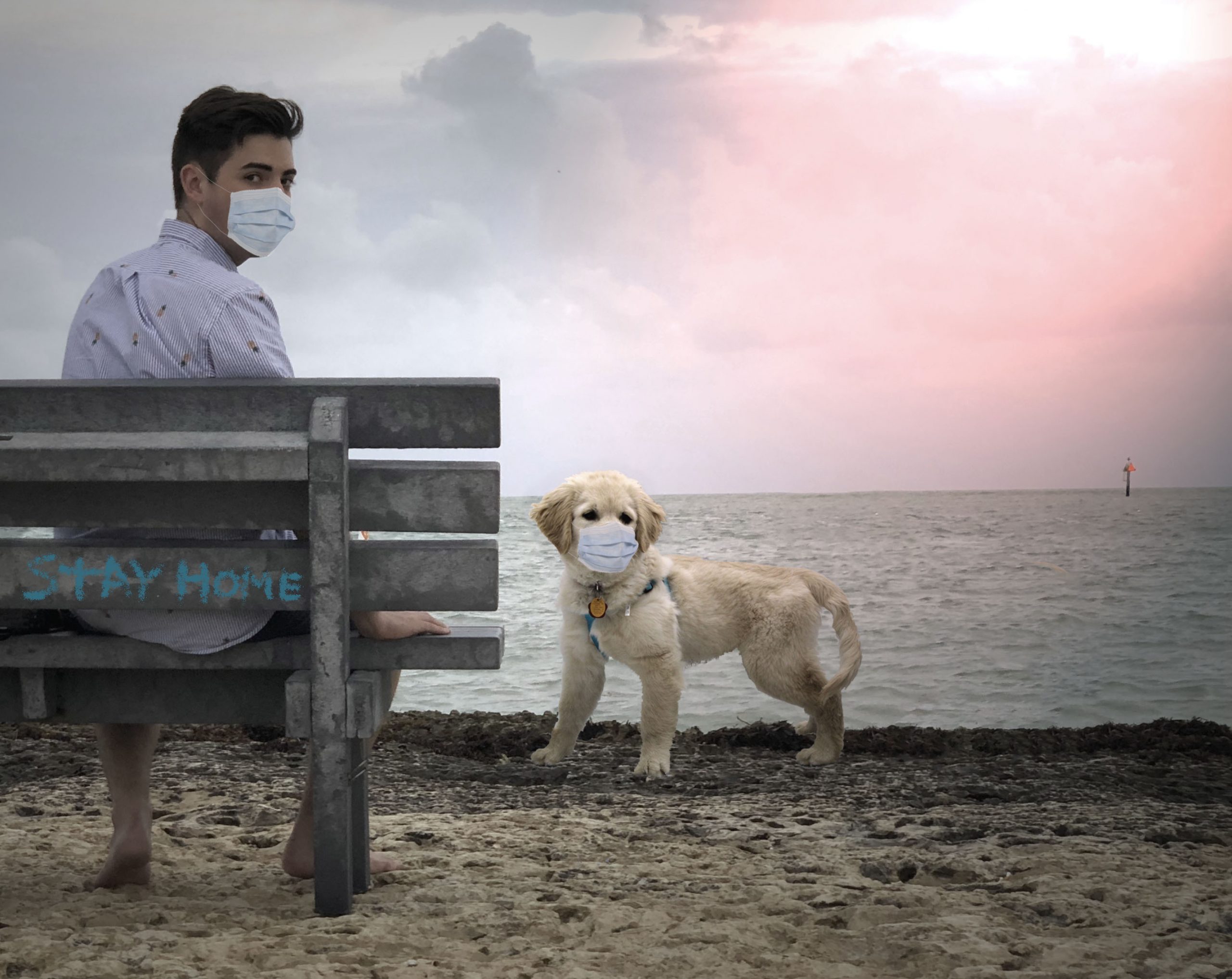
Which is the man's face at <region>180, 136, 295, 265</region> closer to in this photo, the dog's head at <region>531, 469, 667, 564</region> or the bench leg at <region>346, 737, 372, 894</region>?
the bench leg at <region>346, 737, 372, 894</region>

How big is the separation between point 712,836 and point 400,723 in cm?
278

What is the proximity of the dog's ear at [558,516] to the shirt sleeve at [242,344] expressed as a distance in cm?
238

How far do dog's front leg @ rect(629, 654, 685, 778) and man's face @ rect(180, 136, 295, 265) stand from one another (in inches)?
115

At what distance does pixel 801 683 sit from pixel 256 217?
11.6 feet

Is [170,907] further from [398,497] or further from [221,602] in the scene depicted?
[398,497]

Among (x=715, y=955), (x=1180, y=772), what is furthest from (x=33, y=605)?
(x=1180, y=772)

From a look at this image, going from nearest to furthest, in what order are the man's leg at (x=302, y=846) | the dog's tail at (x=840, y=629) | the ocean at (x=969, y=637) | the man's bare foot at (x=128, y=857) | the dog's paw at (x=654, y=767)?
1. the man's bare foot at (x=128, y=857)
2. the man's leg at (x=302, y=846)
3. the dog's paw at (x=654, y=767)
4. the dog's tail at (x=840, y=629)
5. the ocean at (x=969, y=637)

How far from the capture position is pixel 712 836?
371 cm

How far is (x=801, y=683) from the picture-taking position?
5434mm

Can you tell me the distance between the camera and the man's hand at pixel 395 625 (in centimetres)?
267

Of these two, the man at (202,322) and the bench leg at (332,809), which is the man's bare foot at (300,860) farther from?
the bench leg at (332,809)

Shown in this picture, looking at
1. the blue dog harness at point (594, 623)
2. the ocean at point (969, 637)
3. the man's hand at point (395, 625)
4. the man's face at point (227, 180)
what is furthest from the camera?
the ocean at point (969, 637)

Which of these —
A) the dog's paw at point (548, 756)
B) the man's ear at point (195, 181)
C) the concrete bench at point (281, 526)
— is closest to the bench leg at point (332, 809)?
the concrete bench at point (281, 526)

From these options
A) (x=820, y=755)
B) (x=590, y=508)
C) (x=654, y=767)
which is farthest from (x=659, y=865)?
(x=820, y=755)
